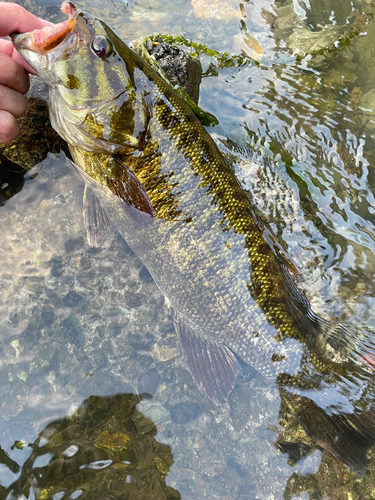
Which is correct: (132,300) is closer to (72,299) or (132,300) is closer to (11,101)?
(72,299)

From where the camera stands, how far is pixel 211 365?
325 centimetres

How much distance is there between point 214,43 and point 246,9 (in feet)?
2.78

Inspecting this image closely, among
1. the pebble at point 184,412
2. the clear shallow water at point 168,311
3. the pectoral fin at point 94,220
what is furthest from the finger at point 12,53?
the pebble at point 184,412

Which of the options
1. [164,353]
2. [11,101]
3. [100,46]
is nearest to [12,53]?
[11,101]

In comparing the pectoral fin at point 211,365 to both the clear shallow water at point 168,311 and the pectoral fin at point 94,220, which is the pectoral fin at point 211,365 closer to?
the clear shallow water at point 168,311

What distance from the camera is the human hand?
8.76 feet

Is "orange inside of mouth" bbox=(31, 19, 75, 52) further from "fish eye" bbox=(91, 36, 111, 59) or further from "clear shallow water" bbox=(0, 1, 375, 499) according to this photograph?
"clear shallow water" bbox=(0, 1, 375, 499)

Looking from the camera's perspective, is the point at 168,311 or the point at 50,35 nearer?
the point at 50,35

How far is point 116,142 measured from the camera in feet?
9.42

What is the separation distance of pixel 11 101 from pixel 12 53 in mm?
461

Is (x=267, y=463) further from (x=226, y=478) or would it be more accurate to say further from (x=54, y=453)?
(x=54, y=453)

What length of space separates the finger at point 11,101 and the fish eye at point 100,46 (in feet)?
2.30

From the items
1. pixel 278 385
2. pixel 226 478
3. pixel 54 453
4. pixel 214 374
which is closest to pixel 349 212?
pixel 278 385

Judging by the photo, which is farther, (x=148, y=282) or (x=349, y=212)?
(x=349, y=212)
